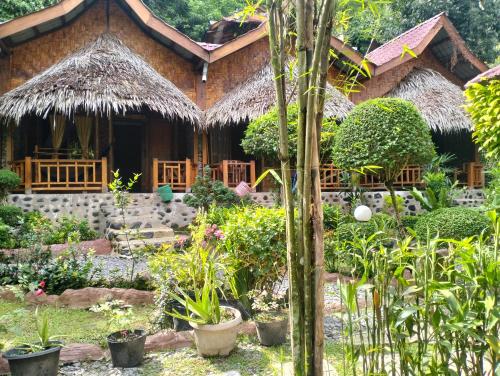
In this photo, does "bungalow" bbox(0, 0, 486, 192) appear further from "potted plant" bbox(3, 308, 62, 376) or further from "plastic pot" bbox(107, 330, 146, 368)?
"potted plant" bbox(3, 308, 62, 376)

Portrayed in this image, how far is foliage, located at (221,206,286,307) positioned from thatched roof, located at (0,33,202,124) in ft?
18.0

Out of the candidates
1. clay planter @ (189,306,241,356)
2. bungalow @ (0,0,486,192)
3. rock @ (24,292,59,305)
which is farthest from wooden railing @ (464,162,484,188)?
rock @ (24,292,59,305)

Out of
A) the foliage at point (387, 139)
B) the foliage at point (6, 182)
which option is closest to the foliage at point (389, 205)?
the foliage at point (387, 139)

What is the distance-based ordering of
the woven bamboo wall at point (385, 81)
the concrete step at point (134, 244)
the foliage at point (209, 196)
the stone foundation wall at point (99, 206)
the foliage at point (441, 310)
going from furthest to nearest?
the woven bamboo wall at point (385, 81)
the foliage at point (209, 196)
the stone foundation wall at point (99, 206)
the concrete step at point (134, 244)
the foliage at point (441, 310)

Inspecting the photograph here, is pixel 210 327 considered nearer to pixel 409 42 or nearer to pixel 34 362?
pixel 34 362

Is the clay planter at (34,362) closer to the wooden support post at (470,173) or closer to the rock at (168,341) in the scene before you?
the rock at (168,341)

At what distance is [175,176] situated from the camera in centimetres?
1093

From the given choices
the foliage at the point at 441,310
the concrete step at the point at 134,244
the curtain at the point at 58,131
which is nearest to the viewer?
the foliage at the point at 441,310

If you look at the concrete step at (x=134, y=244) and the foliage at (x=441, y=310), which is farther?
the concrete step at (x=134, y=244)

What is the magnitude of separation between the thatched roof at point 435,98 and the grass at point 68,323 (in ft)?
31.1

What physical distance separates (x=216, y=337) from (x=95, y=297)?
2.10 metres

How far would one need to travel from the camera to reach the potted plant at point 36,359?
2.68 m

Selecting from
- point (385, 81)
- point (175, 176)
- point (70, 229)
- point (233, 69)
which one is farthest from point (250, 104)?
point (385, 81)

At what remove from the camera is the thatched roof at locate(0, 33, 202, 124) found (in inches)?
323
